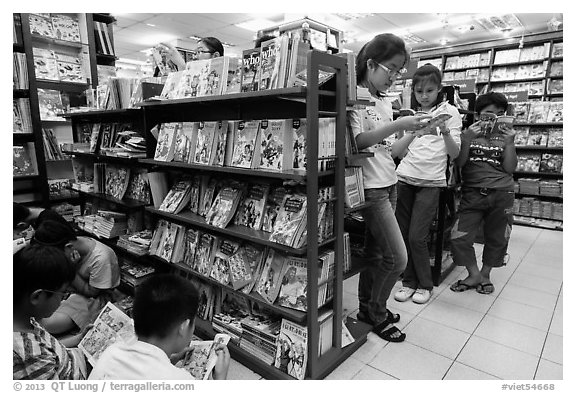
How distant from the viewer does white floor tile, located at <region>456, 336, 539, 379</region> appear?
2.11 metres

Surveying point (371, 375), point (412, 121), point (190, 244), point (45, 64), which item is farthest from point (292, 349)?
point (45, 64)

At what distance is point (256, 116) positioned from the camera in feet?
7.91

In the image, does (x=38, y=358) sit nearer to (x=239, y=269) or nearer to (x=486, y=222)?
(x=239, y=269)

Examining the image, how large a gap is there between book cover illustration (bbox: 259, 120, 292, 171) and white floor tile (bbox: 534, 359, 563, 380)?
1926 millimetres

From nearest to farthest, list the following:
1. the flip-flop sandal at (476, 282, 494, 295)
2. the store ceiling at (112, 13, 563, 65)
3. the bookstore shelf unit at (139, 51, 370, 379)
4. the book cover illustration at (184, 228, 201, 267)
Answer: the bookstore shelf unit at (139, 51, 370, 379) < the book cover illustration at (184, 228, 201, 267) < the flip-flop sandal at (476, 282, 494, 295) < the store ceiling at (112, 13, 563, 65)

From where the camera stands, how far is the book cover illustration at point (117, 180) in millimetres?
3203

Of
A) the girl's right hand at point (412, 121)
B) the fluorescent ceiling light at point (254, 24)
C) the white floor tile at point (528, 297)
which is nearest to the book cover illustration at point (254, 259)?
the girl's right hand at point (412, 121)

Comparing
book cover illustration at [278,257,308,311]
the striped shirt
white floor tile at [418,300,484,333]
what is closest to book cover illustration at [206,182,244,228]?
book cover illustration at [278,257,308,311]

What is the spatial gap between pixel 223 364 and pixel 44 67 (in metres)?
3.75

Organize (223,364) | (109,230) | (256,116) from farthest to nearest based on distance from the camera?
(109,230), (256,116), (223,364)

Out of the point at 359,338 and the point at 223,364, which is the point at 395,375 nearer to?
the point at 359,338

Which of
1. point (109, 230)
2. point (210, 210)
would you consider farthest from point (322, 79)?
point (109, 230)

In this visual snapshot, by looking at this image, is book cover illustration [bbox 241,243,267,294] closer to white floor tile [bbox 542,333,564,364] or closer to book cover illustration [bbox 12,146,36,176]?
white floor tile [bbox 542,333,564,364]

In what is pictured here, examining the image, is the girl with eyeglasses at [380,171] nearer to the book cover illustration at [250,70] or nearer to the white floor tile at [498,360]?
the white floor tile at [498,360]
